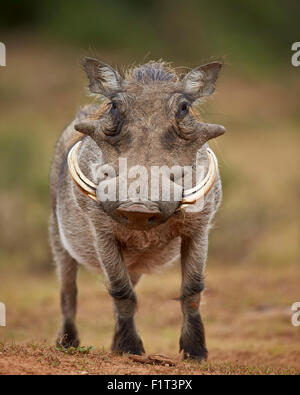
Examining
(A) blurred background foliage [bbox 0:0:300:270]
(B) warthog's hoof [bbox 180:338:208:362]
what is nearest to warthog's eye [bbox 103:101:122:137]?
(B) warthog's hoof [bbox 180:338:208:362]

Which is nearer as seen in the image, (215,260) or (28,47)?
(215,260)

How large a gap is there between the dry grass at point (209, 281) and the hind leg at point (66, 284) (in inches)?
11.0

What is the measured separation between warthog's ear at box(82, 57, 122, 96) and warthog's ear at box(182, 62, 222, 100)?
416 mm

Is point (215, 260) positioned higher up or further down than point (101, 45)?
further down

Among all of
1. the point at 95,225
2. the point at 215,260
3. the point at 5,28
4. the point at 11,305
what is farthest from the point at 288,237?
the point at 5,28

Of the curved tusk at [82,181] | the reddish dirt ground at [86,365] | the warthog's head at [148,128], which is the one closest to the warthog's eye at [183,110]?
the warthog's head at [148,128]

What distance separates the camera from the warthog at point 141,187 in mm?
4215

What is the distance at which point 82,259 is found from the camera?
5762mm

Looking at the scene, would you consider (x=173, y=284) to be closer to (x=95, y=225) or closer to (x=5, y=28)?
(x=95, y=225)

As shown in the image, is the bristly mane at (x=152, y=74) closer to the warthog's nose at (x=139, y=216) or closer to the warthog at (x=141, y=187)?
the warthog at (x=141, y=187)

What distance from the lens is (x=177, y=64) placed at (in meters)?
23.4

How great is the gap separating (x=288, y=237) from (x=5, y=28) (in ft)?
69.2

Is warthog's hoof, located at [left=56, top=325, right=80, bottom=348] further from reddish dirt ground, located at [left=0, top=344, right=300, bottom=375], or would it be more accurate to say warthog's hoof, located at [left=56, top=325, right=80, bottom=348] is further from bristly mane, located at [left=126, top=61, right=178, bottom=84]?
bristly mane, located at [left=126, top=61, right=178, bottom=84]

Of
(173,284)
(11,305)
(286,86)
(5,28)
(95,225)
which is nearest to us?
(95,225)
